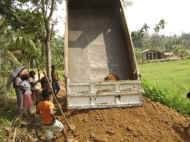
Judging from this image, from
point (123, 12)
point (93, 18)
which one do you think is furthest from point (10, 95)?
point (123, 12)

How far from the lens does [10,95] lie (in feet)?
49.7

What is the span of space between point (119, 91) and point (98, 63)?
2.96 m

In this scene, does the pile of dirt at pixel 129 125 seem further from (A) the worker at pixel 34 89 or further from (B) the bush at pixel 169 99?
(B) the bush at pixel 169 99

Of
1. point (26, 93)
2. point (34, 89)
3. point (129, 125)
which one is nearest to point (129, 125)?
point (129, 125)

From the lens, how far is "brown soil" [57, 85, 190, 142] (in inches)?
401

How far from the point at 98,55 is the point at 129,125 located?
4.17 m

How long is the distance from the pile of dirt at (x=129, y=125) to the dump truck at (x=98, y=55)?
0.87ft

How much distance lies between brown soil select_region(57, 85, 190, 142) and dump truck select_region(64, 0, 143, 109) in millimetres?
254

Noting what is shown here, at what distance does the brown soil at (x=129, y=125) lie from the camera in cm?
A: 1020

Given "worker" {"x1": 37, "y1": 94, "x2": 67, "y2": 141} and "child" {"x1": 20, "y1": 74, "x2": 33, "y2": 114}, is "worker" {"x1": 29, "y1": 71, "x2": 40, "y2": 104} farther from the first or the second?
"worker" {"x1": 37, "y1": 94, "x2": 67, "y2": 141}

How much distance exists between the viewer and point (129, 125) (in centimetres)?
1059

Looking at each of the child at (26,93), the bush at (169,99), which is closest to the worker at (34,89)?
the child at (26,93)

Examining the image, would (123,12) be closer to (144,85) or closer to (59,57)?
(144,85)

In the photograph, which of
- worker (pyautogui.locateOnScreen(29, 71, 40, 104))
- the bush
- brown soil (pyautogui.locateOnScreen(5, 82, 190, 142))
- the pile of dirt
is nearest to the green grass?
worker (pyautogui.locateOnScreen(29, 71, 40, 104))
